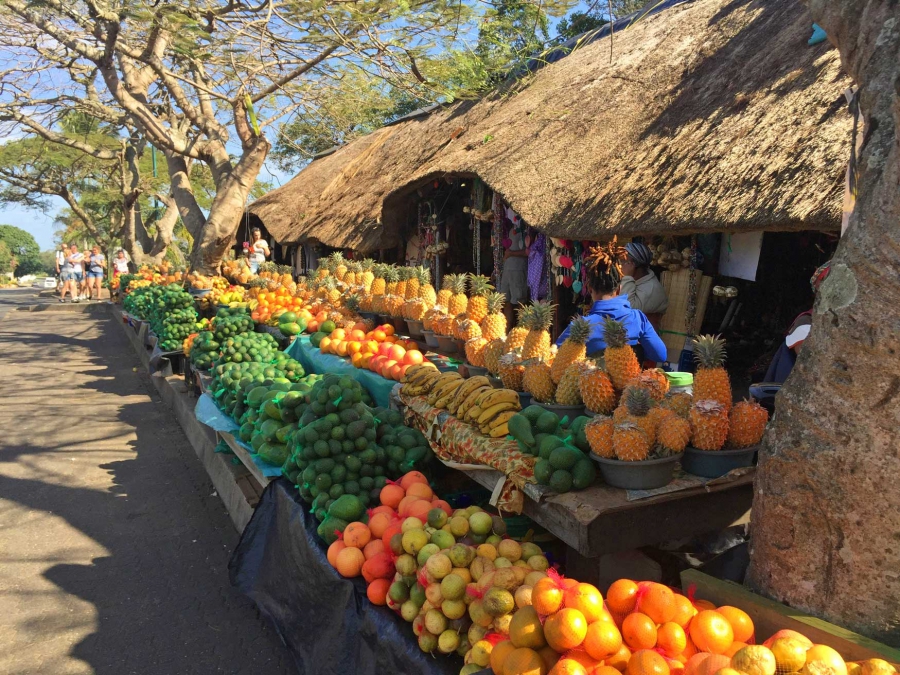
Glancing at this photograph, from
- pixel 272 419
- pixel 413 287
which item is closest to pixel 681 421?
pixel 272 419

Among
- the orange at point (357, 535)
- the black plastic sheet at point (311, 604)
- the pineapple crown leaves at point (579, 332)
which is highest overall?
the pineapple crown leaves at point (579, 332)

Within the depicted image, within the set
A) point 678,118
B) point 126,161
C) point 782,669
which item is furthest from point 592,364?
point 126,161

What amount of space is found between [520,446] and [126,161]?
24534 millimetres

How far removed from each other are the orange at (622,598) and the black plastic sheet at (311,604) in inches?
27.4

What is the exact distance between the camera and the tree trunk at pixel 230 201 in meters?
11.7

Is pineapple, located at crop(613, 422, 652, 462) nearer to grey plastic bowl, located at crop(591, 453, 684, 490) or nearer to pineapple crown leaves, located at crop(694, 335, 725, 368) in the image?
grey plastic bowl, located at crop(591, 453, 684, 490)

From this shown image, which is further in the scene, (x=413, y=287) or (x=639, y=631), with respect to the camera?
(x=413, y=287)

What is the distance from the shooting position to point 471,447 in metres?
3.00

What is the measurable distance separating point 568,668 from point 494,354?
2.27m

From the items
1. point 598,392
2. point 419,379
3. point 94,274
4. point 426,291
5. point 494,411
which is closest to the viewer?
point 598,392

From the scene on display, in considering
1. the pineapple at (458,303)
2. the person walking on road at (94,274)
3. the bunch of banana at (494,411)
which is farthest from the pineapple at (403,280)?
the person walking on road at (94,274)

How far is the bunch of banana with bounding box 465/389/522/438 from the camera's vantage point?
301 centimetres

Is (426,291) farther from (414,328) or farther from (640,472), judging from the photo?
(640,472)

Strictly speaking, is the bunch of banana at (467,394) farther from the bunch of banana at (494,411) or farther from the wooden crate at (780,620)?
the wooden crate at (780,620)
